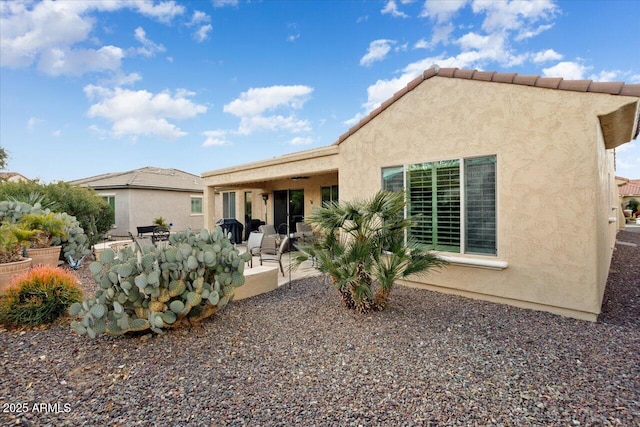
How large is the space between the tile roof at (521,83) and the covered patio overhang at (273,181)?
2187mm

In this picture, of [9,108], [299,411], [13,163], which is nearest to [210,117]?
[9,108]

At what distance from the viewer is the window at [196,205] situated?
25.1 meters

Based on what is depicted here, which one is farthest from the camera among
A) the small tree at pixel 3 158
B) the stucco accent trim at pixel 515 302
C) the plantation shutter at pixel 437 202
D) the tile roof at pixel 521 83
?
the small tree at pixel 3 158

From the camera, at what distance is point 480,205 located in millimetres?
6355

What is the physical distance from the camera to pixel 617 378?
11.2 ft

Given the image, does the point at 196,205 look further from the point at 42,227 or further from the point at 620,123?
the point at 620,123

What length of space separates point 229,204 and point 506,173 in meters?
17.2

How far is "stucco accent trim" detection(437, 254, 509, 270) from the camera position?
19.7ft

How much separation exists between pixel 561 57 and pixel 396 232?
9326 millimetres

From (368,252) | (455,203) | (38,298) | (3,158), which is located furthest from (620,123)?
(3,158)

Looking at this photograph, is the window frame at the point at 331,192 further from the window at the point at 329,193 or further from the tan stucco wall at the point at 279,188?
the tan stucco wall at the point at 279,188

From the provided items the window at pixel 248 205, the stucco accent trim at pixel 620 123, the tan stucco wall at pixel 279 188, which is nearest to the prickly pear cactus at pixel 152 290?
the stucco accent trim at pixel 620 123

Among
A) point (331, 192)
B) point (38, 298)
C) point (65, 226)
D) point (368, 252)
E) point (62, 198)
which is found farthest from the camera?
point (331, 192)

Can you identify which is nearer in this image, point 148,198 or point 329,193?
point 329,193
